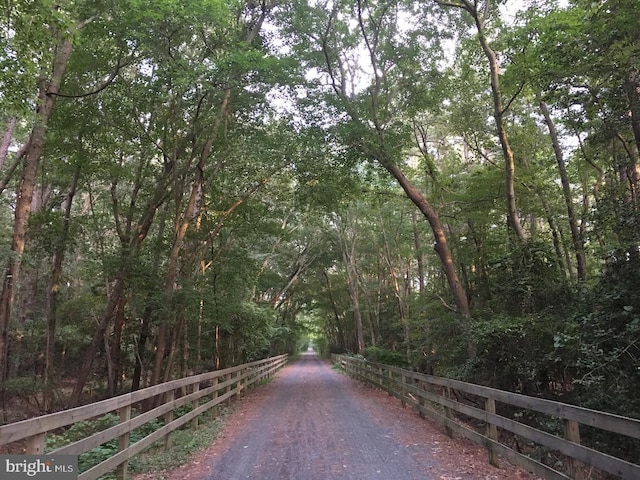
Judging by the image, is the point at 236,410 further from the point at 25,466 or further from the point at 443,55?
the point at 443,55

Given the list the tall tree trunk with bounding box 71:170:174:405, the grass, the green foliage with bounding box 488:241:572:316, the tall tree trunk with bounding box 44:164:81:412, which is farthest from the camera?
the tall tree trunk with bounding box 44:164:81:412

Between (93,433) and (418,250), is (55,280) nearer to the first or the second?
(93,433)

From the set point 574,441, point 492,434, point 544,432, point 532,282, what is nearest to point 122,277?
point 492,434

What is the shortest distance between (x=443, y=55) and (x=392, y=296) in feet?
61.9

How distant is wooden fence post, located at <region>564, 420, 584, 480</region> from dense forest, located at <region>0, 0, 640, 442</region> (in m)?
1.95

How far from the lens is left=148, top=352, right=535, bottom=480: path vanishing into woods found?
5.20 m

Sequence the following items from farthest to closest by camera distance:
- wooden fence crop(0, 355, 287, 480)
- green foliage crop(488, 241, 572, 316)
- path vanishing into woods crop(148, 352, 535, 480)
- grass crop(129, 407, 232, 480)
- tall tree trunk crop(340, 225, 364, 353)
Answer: tall tree trunk crop(340, 225, 364, 353), green foliage crop(488, 241, 572, 316), grass crop(129, 407, 232, 480), path vanishing into woods crop(148, 352, 535, 480), wooden fence crop(0, 355, 287, 480)

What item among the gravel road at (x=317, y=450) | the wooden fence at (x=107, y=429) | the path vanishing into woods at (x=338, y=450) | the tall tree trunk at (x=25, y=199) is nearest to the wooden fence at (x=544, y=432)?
the path vanishing into woods at (x=338, y=450)

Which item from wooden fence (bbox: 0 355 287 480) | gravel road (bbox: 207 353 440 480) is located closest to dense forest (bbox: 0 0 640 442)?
gravel road (bbox: 207 353 440 480)

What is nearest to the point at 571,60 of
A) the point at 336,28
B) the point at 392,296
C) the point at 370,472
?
the point at 370,472

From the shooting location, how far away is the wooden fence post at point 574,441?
3.71 metres

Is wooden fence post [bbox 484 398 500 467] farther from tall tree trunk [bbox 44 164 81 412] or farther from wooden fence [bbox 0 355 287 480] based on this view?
tall tree trunk [bbox 44 164 81 412]

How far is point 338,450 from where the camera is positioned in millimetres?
6312

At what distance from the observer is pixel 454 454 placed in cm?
593
